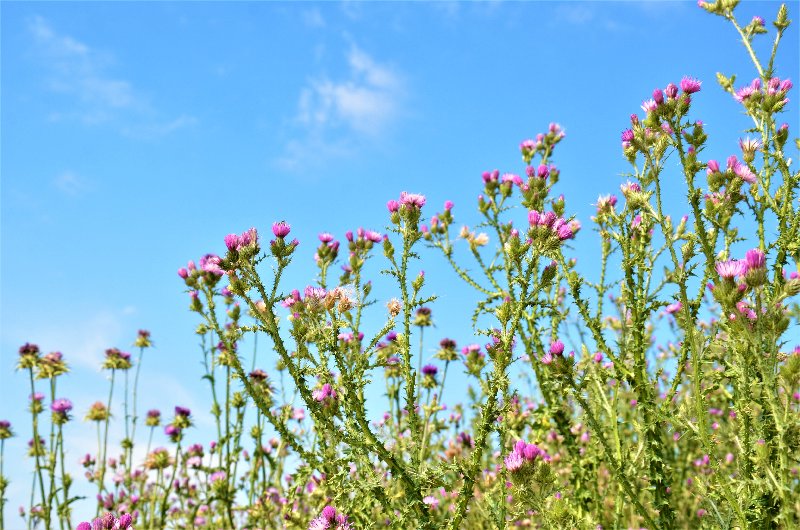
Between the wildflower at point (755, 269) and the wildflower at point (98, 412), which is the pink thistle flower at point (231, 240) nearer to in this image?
the wildflower at point (755, 269)

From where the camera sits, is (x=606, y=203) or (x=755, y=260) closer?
(x=755, y=260)

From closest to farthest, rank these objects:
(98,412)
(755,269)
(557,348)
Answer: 1. (755,269)
2. (557,348)
3. (98,412)

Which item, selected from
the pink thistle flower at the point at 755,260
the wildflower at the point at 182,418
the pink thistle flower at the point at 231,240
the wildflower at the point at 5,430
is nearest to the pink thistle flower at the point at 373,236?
the pink thistle flower at the point at 231,240

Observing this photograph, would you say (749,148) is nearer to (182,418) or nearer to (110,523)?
(110,523)

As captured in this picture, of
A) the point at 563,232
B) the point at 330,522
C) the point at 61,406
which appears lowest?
the point at 330,522

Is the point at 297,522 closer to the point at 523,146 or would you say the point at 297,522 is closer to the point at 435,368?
the point at 435,368

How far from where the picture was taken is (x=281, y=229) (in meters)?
2.90

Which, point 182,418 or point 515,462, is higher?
point 182,418

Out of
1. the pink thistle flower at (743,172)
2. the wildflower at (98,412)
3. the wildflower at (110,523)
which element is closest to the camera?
the wildflower at (110,523)

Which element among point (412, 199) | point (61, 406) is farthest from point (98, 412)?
point (412, 199)

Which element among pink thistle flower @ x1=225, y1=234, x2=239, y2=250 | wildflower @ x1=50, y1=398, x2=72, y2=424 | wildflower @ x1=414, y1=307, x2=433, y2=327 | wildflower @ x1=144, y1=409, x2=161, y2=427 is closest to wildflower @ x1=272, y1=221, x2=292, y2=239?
pink thistle flower @ x1=225, y1=234, x2=239, y2=250

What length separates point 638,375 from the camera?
3.70 m

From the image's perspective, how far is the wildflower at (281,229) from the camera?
289cm

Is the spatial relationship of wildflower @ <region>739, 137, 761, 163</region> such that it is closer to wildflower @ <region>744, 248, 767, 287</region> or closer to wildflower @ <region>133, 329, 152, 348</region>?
wildflower @ <region>744, 248, 767, 287</region>
